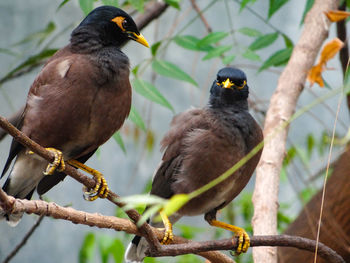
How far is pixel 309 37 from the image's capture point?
302 cm

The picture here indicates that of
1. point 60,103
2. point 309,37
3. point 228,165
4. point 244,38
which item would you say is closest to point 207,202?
point 228,165

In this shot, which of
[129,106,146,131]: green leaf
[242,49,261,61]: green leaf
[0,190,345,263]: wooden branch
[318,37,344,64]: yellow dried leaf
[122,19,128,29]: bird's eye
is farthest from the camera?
[242,49,261,61]: green leaf

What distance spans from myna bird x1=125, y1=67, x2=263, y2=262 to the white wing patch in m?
0.65

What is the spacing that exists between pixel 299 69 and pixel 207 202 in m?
0.89

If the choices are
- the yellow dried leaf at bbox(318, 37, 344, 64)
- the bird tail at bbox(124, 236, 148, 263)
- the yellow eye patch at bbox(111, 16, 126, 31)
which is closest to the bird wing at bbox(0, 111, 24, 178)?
the yellow eye patch at bbox(111, 16, 126, 31)

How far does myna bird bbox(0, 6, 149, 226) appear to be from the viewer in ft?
7.09

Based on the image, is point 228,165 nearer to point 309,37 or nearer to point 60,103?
point 60,103

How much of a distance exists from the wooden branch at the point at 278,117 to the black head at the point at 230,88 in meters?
0.22

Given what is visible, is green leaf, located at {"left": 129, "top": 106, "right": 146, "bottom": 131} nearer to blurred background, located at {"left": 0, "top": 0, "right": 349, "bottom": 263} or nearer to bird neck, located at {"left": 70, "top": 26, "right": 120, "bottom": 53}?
bird neck, located at {"left": 70, "top": 26, "right": 120, "bottom": 53}

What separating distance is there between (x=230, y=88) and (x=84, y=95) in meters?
0.76

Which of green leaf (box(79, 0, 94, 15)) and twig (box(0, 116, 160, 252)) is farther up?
green leaf (box(79, 0, 94, 15))

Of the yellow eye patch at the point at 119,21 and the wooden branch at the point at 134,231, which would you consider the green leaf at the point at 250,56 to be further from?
the wooden branch at the point at 134,231

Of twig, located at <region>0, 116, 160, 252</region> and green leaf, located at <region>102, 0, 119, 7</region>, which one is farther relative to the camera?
green leaf, located at <region>102, 0, 119, 7</region>

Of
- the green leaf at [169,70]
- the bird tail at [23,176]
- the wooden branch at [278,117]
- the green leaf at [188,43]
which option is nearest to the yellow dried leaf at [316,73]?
the wooden branch at [278,117]
